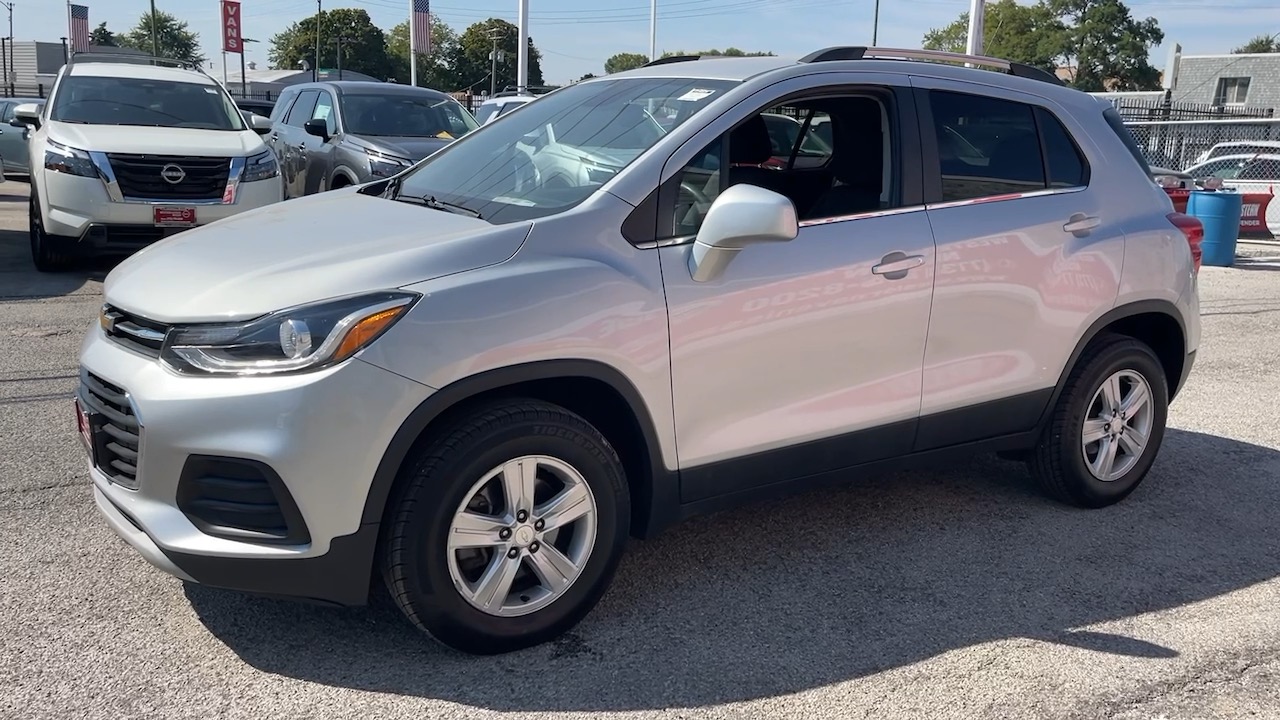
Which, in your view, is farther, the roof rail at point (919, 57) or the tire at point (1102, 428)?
the tire at point (1102, 428)

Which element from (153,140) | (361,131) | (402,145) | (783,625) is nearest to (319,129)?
(361,131)

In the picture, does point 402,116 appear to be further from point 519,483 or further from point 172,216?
point 519,483

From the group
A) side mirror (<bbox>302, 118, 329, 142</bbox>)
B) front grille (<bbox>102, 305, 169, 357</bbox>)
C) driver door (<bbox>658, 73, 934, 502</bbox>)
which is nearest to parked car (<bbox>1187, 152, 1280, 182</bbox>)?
side mirror (<bbox>302, 118, 329, 142</bbox>)

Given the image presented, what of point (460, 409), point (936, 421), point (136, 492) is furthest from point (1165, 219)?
point (136, 492)

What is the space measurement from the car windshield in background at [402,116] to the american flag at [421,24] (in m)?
24.4

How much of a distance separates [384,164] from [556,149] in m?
6.59

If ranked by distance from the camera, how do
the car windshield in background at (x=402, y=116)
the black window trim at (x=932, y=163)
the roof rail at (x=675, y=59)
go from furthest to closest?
the car windshield in background at (x=402, y=116) < the roof rail at (x=675, y=59) < the black window trim at (x=932, y=163)

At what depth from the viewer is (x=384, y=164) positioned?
10.2m

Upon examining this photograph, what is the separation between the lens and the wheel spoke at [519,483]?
3.23m

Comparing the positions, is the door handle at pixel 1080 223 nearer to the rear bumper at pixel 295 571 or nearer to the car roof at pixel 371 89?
the rear bumper at pixel 295 571

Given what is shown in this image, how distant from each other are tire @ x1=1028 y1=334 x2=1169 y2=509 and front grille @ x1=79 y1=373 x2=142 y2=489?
348 cm

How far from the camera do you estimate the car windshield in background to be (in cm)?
1119

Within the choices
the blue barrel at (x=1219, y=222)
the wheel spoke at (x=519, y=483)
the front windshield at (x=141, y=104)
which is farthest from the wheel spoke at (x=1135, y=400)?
the blue barrel at (x=1219, y=222)

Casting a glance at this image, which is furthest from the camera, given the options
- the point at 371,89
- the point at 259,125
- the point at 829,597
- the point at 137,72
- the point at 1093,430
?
the point at 371,89
